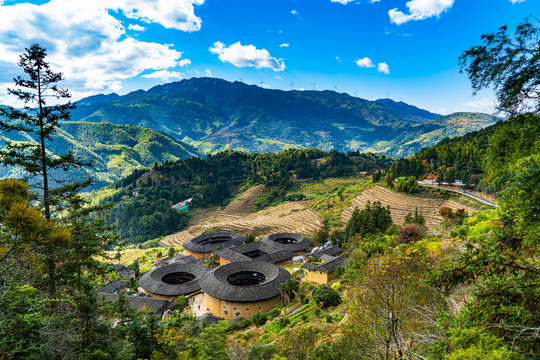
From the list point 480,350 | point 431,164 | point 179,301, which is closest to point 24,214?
point 480,350

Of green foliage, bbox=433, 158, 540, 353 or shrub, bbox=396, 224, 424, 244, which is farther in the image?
shrub, bbox=396, 224, 424, 244

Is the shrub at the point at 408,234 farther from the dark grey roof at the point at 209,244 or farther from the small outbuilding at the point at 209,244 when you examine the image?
the dark grey roof at the point at 209,244

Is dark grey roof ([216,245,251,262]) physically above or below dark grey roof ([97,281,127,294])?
above

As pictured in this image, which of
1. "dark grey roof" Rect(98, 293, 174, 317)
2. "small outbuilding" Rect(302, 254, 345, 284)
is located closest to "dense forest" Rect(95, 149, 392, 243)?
"dark grey roof" Rect(98, 293, 174, 317)

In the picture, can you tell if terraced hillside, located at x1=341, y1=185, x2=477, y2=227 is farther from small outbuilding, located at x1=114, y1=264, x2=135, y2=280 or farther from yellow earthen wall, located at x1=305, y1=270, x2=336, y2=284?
small outbuilding, located at x1=114, y1=264, x2=135, y2=280

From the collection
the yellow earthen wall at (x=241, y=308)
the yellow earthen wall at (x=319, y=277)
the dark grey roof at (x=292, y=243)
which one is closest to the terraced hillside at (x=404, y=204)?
the dark grey roof at (x=292, y=243)

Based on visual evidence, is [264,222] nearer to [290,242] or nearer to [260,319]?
[290,242]
